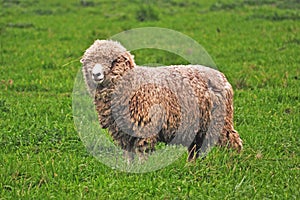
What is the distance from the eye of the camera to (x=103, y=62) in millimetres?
5016

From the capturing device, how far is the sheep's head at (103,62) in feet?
16.4

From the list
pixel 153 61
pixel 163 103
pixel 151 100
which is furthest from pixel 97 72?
pixel 153 61

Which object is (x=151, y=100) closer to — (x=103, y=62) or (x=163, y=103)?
(x=163, y=103)

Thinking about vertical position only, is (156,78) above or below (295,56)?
above

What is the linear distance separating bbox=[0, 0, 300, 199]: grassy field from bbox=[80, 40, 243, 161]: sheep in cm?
29

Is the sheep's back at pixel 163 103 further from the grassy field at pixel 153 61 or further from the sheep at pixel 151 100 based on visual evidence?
the grassy field at pixel 153 61

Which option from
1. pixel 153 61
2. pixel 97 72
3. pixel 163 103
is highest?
pixel 97 72

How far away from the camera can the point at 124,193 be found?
4.62 metres

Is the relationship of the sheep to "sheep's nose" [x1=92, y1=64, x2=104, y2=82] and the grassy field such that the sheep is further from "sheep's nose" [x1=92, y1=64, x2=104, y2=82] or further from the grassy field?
the grassy field

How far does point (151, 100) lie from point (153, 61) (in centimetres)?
517

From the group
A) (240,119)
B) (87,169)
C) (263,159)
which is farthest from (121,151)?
(240,119)

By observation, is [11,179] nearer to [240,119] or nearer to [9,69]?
[240,119]

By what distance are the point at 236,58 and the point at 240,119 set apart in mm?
3651

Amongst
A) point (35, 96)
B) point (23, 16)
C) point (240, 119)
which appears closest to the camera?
point (240, 119)
